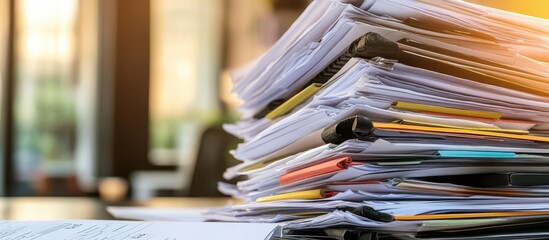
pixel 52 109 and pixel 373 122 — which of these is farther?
pixel 52 109

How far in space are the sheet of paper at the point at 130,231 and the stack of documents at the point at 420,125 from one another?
0.03m

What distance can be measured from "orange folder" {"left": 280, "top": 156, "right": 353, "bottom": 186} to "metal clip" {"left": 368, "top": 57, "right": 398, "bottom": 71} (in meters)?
0.05

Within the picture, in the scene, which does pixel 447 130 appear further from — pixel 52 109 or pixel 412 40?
pixel 52 109

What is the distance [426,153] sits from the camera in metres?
0.37

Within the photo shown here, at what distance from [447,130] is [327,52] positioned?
94mm

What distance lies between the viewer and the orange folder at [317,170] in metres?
0.36

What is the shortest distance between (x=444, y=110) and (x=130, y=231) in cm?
20

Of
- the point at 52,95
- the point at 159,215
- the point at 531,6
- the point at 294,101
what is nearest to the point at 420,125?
the point at 294,101

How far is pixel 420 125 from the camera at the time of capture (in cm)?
37

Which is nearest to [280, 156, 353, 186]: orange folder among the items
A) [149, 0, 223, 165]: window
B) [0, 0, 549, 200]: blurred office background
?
[0, 0, 549, 200]: blurred office background

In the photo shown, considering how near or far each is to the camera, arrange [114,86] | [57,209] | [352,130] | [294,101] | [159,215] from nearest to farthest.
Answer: [352,130] < [294,101] < [159,215] < [57,209] < [114,86]

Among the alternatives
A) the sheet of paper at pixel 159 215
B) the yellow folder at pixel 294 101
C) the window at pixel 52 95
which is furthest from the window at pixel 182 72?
the yellow folder at pixel 294 101

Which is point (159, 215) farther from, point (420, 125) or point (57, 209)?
point (57, 209)

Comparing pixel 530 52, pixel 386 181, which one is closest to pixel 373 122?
pixel 386 181
